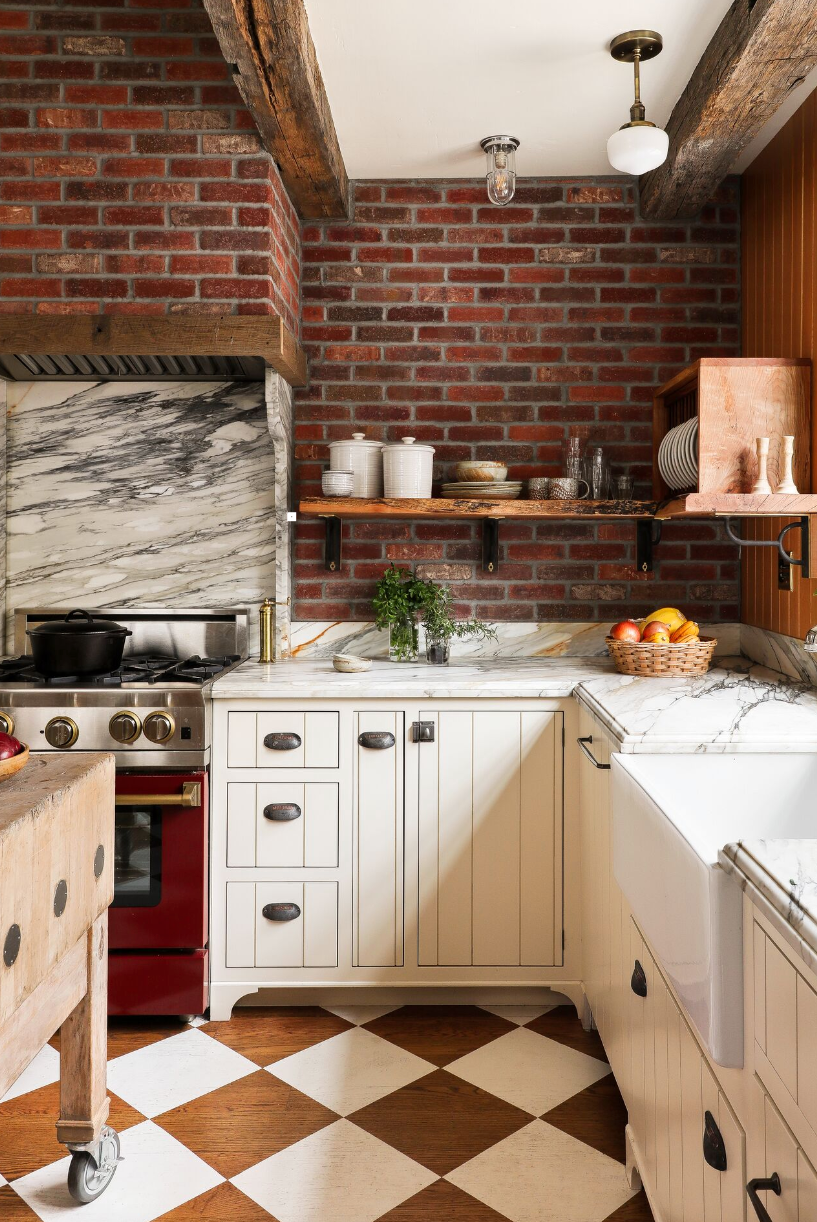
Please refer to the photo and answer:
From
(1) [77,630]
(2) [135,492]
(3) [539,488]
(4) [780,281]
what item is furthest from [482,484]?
(1) [77,630]

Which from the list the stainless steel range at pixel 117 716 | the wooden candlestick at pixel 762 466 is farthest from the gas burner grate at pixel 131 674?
the wooden candlestick at pixel 762 466

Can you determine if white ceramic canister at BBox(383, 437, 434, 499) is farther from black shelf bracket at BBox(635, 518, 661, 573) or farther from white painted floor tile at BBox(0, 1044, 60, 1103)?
white painted floor tile at BBox(0, 1044, 60, 1103)

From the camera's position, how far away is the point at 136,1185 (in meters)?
1.84

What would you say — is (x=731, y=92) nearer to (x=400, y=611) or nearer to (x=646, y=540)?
(x=646, y=540)

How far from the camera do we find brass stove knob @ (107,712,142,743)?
2426 millimetres

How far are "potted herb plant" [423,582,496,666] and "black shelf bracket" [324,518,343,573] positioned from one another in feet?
1.08

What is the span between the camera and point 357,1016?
2.58 m

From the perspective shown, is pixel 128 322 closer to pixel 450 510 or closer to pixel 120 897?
pixel 450 510

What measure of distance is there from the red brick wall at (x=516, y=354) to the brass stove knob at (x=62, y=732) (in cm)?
99

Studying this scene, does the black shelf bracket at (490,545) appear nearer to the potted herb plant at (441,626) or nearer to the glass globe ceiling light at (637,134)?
the potted herb plant at (441,626)

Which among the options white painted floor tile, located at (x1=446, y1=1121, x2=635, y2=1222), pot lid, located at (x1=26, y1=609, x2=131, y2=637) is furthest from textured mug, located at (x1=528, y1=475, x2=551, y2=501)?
white painted floor tile, located at (x1=446, y1=1121, x2=635, y2=1222)

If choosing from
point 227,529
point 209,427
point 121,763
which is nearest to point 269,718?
point 121,763

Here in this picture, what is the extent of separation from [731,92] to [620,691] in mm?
1532

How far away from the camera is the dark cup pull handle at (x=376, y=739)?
2564 mm
